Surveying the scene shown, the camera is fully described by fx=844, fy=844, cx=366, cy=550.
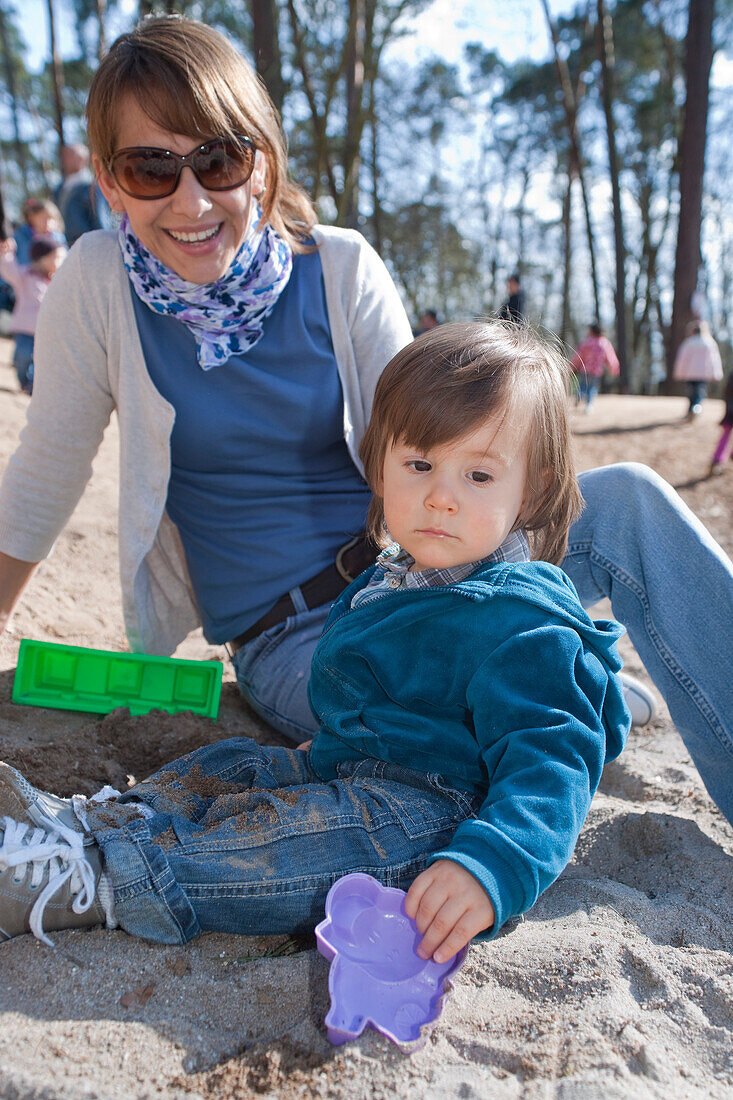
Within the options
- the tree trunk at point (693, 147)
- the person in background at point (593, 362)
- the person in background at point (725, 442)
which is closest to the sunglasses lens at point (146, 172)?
the person in background at point (725, 442)

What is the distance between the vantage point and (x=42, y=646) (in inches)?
81.9

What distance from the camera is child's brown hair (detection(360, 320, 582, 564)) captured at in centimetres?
135

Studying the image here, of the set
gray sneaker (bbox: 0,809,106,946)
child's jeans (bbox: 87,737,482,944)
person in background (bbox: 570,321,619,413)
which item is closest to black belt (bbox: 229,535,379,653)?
child's jeans (bbox: 87,737,482,944)

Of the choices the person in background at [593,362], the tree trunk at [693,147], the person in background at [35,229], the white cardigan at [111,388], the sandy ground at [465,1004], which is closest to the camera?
the sandy ground at [465,1004]

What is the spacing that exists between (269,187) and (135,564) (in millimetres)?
939

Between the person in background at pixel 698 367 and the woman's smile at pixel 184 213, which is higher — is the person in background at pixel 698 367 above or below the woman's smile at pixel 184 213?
below

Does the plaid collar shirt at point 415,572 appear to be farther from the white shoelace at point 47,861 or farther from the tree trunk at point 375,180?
the tree trunk at point 375,180

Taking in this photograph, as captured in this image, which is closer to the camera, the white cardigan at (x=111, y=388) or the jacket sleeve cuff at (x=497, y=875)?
the jacket sleeve cuff at (x=497, y=875)

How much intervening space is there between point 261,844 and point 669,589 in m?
0.94

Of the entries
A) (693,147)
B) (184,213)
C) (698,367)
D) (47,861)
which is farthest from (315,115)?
(47,861)

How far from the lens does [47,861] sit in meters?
1.24

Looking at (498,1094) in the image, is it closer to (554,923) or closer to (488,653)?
(554,923)

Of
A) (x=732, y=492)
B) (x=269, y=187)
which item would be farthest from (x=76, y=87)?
(x=269, y=187)

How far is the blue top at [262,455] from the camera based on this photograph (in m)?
2.00
